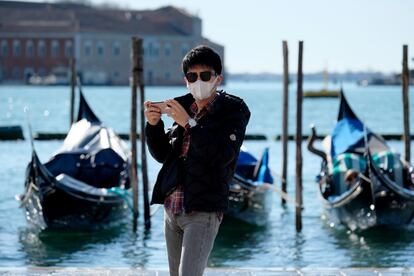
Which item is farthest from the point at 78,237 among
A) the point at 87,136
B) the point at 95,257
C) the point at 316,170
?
the point at 316,170

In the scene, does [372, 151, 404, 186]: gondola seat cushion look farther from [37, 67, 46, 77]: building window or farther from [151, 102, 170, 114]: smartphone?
[37, 67, 46, 77]: building window

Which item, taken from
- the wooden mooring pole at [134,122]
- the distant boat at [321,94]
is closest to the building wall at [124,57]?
the distant boat at [321,94]

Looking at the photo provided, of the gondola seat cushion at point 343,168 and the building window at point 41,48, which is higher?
the building window at point 41,48

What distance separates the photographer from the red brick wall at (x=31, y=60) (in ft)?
243

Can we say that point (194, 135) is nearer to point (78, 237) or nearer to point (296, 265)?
point (296, 265)

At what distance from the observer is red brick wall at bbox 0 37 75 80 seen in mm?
74062

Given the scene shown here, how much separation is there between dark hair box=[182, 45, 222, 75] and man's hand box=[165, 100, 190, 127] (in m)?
0.12

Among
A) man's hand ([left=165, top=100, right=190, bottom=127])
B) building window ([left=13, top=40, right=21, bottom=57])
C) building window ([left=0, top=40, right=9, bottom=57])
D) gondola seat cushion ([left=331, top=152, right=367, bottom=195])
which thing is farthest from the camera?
building window ([left=0, top=40, right=9, bottom=57])

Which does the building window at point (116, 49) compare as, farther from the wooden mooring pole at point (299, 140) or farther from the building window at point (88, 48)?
the wooden mooring pole at point (299, 140)

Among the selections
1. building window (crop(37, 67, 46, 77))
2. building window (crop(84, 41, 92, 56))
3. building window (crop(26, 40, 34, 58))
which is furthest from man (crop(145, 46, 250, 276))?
building window (crop(37, 67, 46, 77))

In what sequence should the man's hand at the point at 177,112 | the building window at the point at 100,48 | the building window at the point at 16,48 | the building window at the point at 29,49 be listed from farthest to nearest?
1. the building window at the point at 100,48
2. the building window at the point at 16,48
3. the building window at the point at 29,49
4. the man's hand at the point at 177,112

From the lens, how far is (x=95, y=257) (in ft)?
28.3

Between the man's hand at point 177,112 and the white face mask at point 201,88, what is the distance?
0.20 feet

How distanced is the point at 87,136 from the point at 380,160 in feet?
9.08
